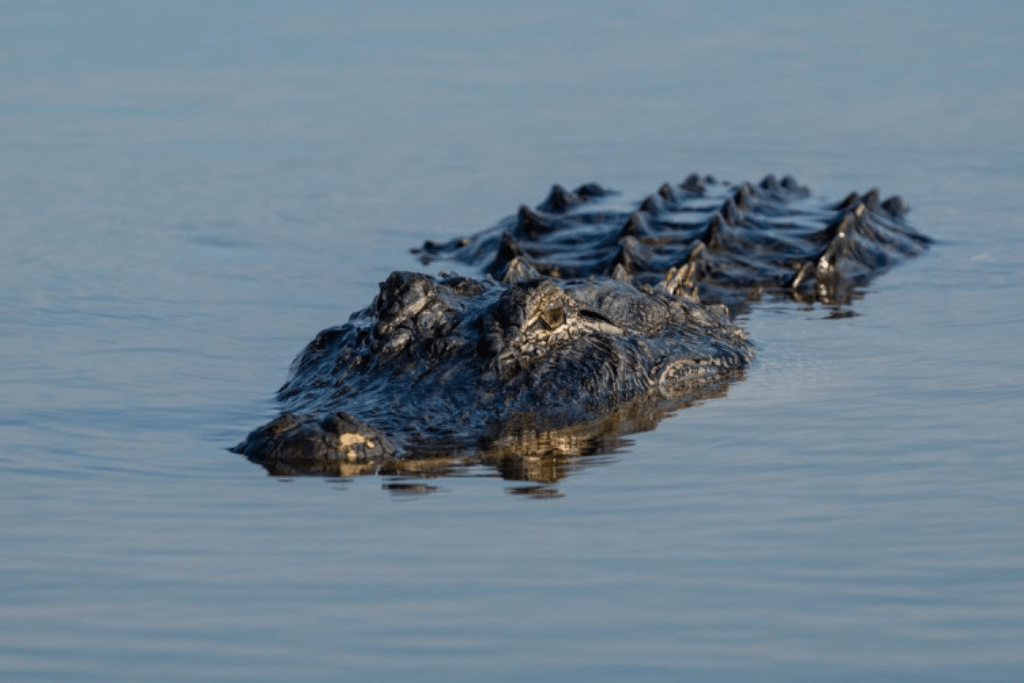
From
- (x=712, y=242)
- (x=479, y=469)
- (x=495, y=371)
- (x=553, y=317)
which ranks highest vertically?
(x=712, y=242)

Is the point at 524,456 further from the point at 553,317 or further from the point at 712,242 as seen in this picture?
the point at 712,242

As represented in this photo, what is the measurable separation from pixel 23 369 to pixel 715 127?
37.6ft

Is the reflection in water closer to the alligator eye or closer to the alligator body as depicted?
the alligator eye

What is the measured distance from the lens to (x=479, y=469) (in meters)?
8.79

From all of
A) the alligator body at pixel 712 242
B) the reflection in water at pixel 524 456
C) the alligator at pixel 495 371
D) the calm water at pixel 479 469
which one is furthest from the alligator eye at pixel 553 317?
the alligator body at pixel 712 242

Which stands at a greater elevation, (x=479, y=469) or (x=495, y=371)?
(x=495, y=371)

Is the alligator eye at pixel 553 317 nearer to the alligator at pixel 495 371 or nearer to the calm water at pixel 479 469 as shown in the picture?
the alligator at pixel 495 371

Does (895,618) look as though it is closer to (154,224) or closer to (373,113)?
(154,224)

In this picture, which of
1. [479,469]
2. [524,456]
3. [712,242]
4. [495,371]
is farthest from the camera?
[712,242]

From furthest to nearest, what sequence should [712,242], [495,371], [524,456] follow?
[712,242] → [495,371] → [524,456]

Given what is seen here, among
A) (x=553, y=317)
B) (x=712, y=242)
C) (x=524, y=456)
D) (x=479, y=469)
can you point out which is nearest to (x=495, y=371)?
(x=553, y=317)

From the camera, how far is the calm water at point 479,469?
6.53 meters

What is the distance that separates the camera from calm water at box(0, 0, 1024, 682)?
653cm

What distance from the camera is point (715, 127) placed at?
830 inches
